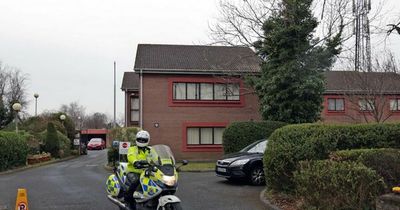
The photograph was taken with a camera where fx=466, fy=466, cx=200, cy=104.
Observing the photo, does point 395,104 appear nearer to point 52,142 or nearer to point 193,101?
point 193,101

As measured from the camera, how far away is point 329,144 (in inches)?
419

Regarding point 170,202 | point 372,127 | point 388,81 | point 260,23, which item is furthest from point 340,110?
point 170,202

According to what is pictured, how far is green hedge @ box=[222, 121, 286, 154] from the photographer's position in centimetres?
2292

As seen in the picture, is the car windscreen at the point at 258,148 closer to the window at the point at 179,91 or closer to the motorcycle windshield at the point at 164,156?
the motorcycle windshield at the point at 164,156

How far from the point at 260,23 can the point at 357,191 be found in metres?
20.5

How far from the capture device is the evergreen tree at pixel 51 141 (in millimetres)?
36875

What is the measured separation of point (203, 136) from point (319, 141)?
1892 centimetres

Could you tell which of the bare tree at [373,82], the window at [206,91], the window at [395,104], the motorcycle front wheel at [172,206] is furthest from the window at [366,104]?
the motorcycle front wheel at [172,206]

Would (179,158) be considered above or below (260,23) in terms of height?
below

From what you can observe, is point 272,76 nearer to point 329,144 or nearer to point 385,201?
point 329,144

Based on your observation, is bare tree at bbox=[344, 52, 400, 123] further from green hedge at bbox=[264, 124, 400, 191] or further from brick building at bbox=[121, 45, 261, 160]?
green hedge at bbox=[264, 124, 400, 191]

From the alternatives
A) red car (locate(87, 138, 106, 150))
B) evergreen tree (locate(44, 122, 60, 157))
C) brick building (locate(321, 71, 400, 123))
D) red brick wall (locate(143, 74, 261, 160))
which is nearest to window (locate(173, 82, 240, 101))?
red brick wall (locate(143, 74, 261, 160))

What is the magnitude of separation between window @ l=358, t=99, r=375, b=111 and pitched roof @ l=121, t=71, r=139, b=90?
17854 millimetres

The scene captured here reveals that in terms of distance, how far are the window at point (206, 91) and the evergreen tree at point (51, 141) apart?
13.1m
